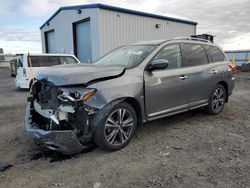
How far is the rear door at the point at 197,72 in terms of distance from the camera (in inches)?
186

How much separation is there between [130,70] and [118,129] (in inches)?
37.9

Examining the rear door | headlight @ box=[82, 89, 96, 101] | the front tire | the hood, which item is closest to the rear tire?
the rear door

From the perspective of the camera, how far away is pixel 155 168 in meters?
3.14

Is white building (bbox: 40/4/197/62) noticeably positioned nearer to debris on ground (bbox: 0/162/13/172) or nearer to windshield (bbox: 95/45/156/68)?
windshield (bbox: 95/45/156/68)

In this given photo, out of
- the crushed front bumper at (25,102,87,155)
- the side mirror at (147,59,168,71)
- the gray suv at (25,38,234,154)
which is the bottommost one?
the crushed front bumper at (25,102,87,155)

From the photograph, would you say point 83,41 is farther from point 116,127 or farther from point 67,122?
point 67,122

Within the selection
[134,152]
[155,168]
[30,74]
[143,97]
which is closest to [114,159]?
[134,152]

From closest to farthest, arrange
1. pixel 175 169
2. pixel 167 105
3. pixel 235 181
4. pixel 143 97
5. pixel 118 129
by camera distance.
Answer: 1. pixel 235 181
2. pixel 175 169
3. pixel 118 129
4. pixel 143 97
5. pixel 167 105

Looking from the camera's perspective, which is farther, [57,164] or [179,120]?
[179,120]

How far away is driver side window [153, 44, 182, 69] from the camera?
4.33 m

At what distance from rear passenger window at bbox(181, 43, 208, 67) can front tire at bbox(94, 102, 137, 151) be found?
175cm

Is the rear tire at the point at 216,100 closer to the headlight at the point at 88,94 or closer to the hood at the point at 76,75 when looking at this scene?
the hood at the point at 76,75

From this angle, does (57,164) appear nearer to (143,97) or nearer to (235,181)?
(143,97)

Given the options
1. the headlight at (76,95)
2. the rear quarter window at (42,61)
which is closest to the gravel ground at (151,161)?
the headlight at (76,95)
